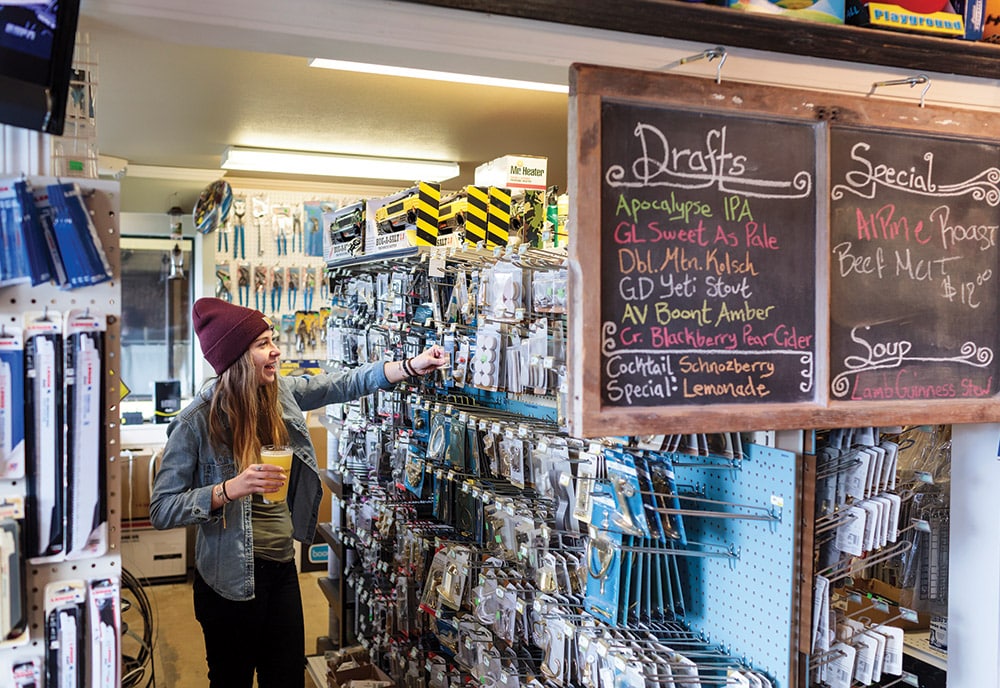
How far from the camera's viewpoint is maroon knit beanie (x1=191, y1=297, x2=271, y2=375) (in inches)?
125

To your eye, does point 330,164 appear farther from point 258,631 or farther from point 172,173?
point 258,631

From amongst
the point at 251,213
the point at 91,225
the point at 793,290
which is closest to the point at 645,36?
the point at 793,290

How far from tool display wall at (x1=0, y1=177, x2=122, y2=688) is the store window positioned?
739cm

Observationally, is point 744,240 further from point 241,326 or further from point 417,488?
point 417,488

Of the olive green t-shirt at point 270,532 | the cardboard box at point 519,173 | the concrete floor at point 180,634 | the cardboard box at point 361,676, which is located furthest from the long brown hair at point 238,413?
the concrete floor at point 180,634

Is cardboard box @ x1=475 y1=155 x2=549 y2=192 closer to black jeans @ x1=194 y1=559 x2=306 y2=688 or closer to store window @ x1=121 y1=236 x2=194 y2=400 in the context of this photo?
black jeans @ x1=194 y1=559 x2=306 y2=688

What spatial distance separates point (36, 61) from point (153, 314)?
7.78 m

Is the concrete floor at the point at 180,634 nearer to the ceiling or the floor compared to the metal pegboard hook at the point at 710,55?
nearer to the floor

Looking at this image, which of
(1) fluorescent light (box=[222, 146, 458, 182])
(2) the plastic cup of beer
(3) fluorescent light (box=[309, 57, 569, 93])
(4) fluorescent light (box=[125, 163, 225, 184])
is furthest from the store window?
(2) the plastic cup of beer

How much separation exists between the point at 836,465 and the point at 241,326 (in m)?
2.19

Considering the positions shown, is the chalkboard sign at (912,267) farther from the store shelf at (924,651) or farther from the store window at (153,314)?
the store window at (153,314)

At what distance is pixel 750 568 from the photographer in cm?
214

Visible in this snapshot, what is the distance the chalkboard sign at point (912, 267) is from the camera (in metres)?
2.00

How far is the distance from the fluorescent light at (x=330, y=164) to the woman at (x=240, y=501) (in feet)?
11.7
